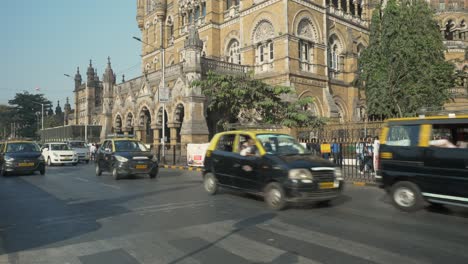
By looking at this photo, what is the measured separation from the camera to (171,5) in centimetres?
3916

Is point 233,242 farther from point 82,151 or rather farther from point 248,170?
point 82,151

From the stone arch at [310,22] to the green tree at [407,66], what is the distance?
5264 millimetres

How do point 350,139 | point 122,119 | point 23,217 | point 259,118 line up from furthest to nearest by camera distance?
point 122,119 → point 259,118 → point 350,139 → point 23,217

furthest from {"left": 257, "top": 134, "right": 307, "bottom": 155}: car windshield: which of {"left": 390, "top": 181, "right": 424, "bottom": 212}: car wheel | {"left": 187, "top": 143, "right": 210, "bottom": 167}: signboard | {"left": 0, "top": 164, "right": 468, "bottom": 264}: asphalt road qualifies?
{"left": 187, "top": 143, "right": 210, "bottom": 167}: signboard

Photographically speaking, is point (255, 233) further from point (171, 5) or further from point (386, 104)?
point (171, 5)

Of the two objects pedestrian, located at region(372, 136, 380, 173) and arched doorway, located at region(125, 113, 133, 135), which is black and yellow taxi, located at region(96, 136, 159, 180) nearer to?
pedestrian, located at region(372, 136, 380, 173)

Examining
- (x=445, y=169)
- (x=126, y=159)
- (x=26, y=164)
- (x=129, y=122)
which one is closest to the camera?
(x=445, y=169)

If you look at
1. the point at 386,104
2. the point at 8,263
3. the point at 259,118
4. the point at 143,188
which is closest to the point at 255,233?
the point at 8,263

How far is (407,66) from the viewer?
922 inches

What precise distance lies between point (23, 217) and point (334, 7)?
3128 cm

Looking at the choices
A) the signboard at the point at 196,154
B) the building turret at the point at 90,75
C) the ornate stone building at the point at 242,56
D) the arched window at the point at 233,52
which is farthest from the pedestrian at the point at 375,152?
the building turret at the point at 90,75

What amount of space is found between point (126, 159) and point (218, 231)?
8824mm

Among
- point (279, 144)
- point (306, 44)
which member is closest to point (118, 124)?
point (306, 44)

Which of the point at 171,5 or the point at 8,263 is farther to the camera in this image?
the point at 171,5
